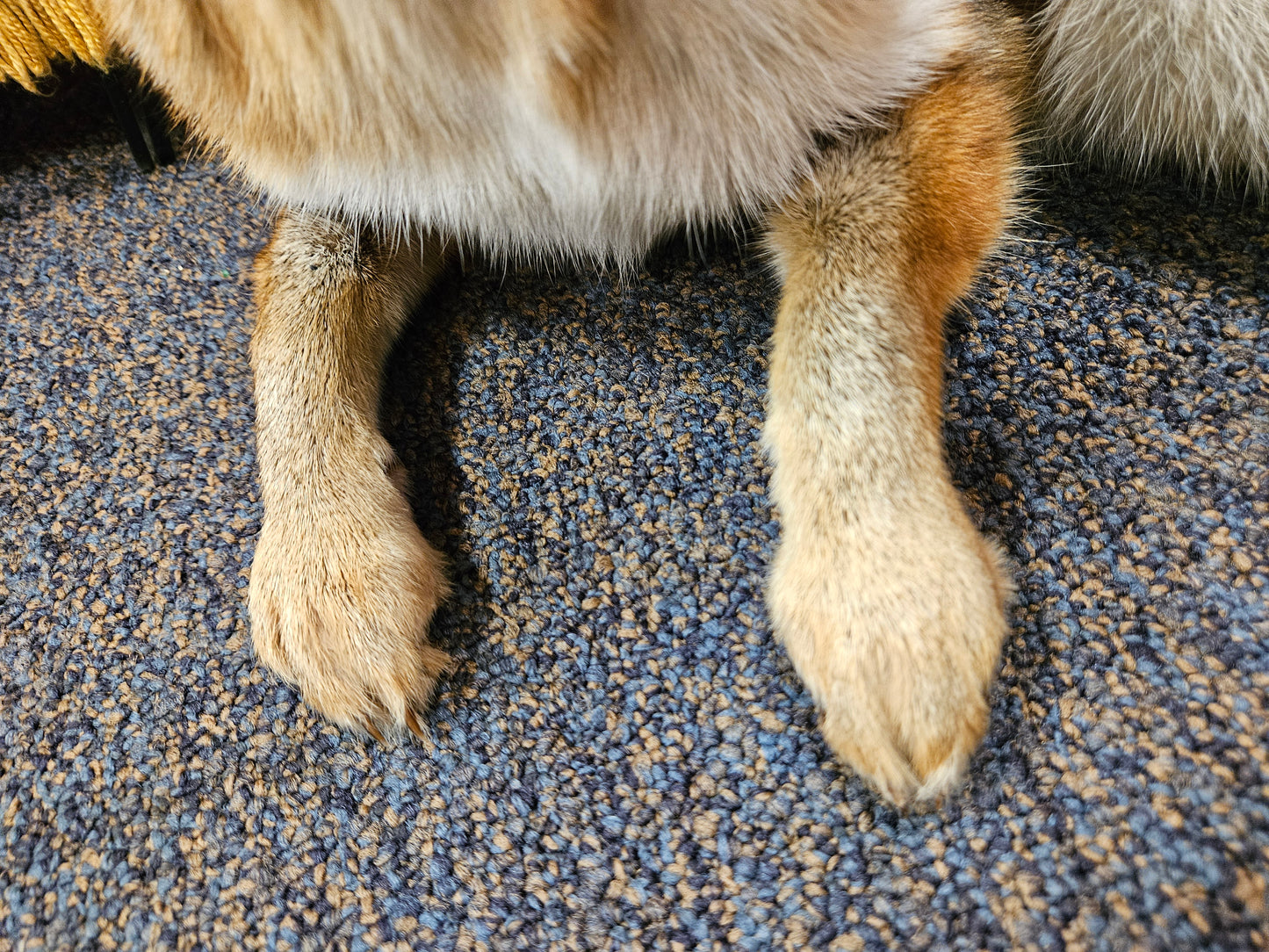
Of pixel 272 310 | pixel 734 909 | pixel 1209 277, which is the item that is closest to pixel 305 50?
pixel 272 310

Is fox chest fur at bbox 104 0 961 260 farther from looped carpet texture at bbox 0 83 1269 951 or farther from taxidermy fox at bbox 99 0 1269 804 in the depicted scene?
looped carpet texture at bbox 0 83 1269 951

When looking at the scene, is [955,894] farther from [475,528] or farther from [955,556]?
[475,528]

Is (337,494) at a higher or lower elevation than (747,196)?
lower

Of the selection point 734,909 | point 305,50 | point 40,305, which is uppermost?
point 305,50

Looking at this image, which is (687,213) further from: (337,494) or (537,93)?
(337,494)

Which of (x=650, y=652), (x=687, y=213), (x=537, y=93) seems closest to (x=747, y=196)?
(x=687, y=213)

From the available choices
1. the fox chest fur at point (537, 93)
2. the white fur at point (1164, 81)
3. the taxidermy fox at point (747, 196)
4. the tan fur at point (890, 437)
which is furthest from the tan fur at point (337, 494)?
the white fur at point (1164, 81)
